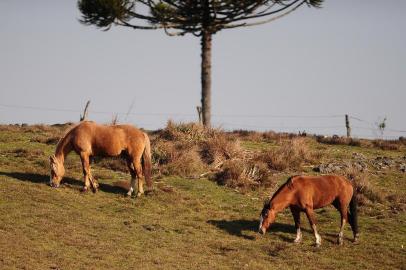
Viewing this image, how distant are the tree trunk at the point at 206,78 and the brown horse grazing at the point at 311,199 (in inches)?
550

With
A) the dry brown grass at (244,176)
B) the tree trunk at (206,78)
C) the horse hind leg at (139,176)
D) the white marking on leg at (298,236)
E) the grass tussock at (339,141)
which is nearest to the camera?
the white marking on leg at (298,236)

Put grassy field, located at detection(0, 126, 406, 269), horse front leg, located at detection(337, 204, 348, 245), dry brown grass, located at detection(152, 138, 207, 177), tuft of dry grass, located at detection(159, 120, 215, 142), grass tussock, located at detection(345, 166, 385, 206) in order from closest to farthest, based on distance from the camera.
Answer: grassy field, located at detection(0, 126, 406, 269) → horse front leg, located at detection(337, 204, 348, 245) → grass tussock, located at detection(345, 166, 385, 206) → dry brown grass, located at detection(152, 138, 207, 177) → tuft of dry grass, located at detection(159, 120, 215, 142)

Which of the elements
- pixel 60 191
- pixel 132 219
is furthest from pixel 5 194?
pixel 132 219

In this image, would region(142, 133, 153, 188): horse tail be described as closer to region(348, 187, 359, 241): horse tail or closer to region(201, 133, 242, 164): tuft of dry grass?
region(201, 133, 242, 164): tuft of dry grass

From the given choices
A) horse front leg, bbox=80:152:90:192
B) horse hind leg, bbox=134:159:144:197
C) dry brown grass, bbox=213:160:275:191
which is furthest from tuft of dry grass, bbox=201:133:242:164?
horse front leg, bbox=80:152:90:192

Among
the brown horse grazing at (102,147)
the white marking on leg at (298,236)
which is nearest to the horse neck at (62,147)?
the brown horse grazing at (102,147)

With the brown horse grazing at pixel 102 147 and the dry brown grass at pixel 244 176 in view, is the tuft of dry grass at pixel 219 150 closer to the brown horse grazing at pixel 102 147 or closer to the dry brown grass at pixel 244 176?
the dry brown grass at pixel 244 176

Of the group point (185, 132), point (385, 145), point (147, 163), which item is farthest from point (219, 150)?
point (385, 145)

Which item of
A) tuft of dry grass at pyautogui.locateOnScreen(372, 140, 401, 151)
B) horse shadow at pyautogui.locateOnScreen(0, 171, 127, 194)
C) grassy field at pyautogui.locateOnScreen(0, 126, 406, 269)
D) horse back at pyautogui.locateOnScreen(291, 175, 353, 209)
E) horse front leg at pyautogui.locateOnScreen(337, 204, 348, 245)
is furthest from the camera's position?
tuft of dry grass at pyautogui.locateOnScreen(372, 140, 401, 151)

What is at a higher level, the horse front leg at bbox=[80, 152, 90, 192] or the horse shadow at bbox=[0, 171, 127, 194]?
the horse front leg at bbox=[80, 152, 90, 192]

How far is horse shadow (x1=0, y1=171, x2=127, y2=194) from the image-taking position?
18766 millimetres

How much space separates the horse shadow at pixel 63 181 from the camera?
18.8 meters

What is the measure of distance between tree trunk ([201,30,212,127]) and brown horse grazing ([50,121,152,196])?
11007 mm

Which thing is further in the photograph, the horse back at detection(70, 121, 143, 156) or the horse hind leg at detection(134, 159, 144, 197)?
the horse hind leg at detection(134, 159, 144, 197)
